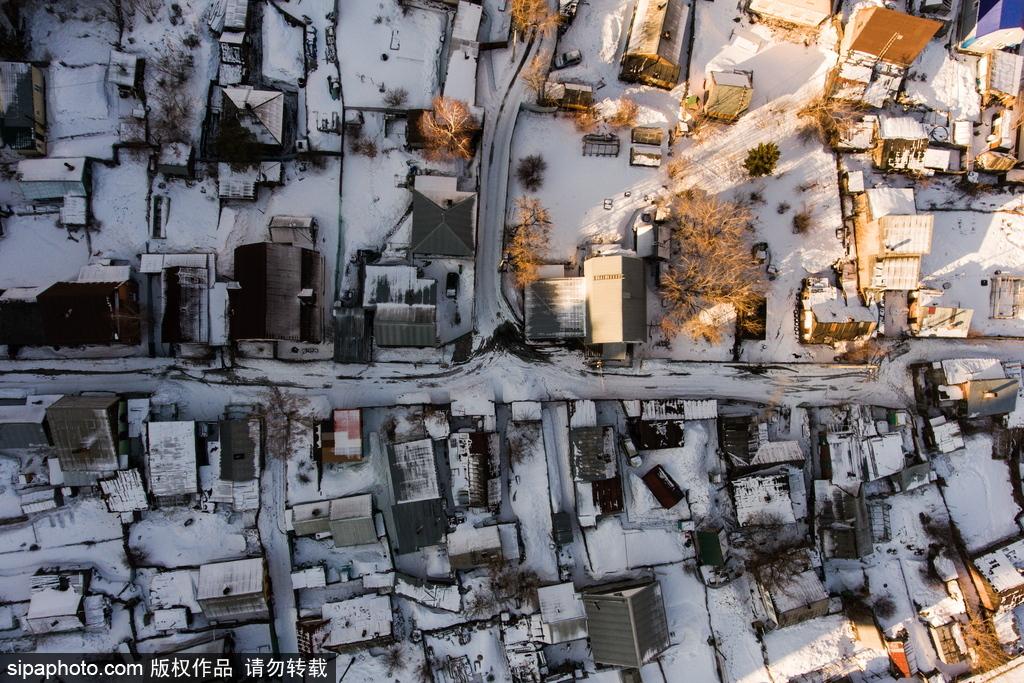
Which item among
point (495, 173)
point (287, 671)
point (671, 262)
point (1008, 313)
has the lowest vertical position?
point (287, 671)

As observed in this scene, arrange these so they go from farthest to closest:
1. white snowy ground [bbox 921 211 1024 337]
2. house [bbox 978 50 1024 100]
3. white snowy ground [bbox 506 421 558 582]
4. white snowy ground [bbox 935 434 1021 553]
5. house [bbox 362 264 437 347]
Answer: white snowy ground [bbox 921 211 1024 337] → house [bbox 978 50 1024 100] → white snowy ground [bbox 935 434 1021 553] → white snowy ground [bbox 506 421 558 582] → house [bbox 362 264 437 347]

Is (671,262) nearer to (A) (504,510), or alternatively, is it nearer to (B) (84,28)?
(A) (504,510)

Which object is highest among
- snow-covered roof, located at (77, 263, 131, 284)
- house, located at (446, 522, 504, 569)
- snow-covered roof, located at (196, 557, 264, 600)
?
snow-covered roof, located at (77, 263, 131, 284)

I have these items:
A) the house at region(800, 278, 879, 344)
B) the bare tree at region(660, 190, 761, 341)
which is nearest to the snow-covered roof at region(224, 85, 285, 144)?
the bare tree at region(660, 190, 761, 341)

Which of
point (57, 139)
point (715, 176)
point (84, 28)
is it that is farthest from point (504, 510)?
point (84, 28)

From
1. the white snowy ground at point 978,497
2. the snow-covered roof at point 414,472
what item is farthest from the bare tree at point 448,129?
the white snowy ground at point 978,497

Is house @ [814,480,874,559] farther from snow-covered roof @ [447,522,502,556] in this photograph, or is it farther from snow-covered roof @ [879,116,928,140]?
snow-covered roof @ [879,116,928,140]
